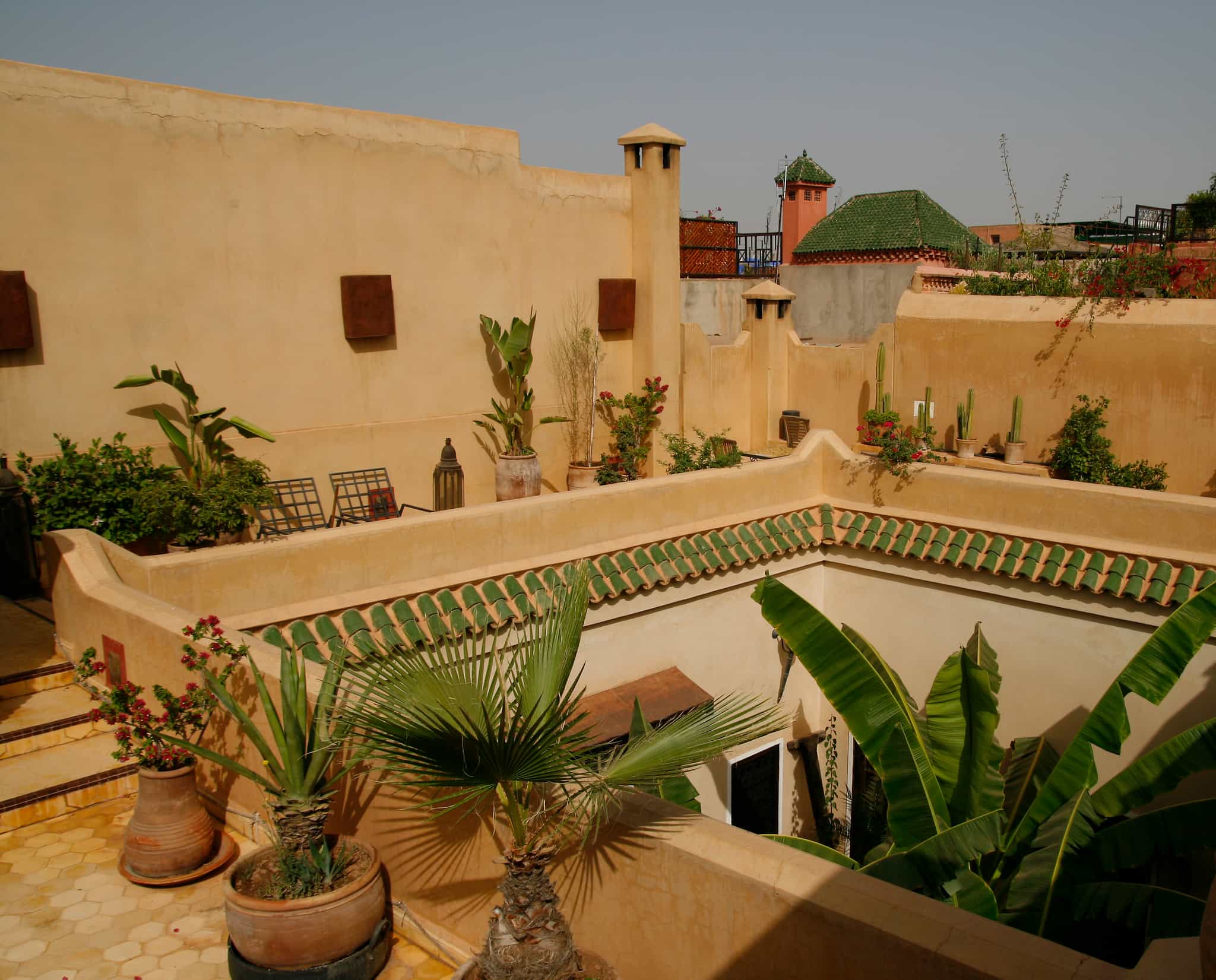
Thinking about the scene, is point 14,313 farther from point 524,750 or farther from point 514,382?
point 524,750

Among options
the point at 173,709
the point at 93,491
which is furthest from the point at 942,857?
the point at 93,491

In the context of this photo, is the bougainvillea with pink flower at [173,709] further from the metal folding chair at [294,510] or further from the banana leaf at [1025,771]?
the banana leaf at [1025,771]

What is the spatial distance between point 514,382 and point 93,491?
5.59 meters

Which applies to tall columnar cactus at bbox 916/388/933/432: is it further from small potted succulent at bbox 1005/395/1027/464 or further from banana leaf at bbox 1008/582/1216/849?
banana leaf at bbox 1008/582/1216/849

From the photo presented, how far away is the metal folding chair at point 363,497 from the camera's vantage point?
12266 mm

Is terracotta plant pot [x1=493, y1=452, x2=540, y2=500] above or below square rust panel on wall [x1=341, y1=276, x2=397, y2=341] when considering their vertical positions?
below

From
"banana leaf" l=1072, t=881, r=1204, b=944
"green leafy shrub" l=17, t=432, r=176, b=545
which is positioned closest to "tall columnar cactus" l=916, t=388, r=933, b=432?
"banana leaf" l=1072, t=881, r=1204, b=944

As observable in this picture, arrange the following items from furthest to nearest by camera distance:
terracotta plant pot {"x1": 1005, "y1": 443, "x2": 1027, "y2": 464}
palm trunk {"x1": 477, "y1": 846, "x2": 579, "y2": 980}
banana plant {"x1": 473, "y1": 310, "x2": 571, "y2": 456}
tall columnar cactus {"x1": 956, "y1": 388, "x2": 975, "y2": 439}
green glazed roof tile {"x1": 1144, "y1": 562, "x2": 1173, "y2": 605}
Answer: tall columnar cactus {"x1": 956, "y1": 388, "x2": 975, "y2": 439} < terracotta plant pot {"x1": 1005, "y1": 443, "x2": 1027, "y2": 464} < banana plant {"x1": 473, "y1": 310, "x2": 571, "y2": 456} < green glazed roof tile {"x1": 1144, "y1": 562, "x2": 1173, "y2": 605} < palm trunk {"x1": 477, "y1": 846, "x2": 579, "y2": 980}

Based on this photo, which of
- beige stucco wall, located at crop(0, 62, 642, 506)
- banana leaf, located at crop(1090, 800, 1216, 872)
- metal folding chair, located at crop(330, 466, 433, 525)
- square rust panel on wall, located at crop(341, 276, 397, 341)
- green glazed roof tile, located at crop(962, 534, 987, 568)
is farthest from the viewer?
metal folding chair, located at crop(330, 466, 433, 525)

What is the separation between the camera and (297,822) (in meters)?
5.20

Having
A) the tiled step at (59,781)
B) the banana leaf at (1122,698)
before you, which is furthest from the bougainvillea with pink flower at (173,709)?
the banana leaf at (1122,698)

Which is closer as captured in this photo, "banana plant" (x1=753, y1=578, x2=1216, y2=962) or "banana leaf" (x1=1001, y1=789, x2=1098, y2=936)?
"banana plant" (x1=753, y1=578, x2=1216, y2=962)

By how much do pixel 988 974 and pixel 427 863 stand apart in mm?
2908

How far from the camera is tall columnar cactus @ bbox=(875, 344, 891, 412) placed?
55.5 ft
